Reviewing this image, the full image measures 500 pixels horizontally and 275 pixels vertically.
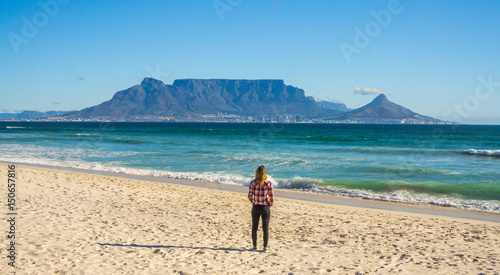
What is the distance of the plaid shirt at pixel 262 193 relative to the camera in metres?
6.80

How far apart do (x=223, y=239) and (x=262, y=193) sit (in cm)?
193

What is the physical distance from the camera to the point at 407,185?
17.5m

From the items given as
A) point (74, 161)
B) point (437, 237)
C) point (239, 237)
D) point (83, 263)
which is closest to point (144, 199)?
point (239, 237)

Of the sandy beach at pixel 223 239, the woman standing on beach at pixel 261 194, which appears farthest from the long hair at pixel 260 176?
the sandy beach at pixel 223 239

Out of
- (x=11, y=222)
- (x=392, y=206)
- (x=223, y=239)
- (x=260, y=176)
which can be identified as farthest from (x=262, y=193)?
(x=392, y=206)

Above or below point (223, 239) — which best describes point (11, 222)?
above

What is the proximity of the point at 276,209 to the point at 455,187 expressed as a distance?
31.8ft

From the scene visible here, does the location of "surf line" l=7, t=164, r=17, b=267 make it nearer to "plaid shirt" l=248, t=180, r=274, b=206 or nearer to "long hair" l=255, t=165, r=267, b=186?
"plaid shirt" l=248, t=180, r=274, b=206

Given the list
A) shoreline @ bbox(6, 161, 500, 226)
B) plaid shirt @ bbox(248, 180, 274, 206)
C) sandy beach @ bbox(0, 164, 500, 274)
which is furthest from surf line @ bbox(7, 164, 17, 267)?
shoreline @ bbox(6, 161, 500, 226)

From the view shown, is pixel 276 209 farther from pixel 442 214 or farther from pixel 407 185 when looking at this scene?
pixel 407 185

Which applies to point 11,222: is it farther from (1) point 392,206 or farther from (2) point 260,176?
(1) point 392,206

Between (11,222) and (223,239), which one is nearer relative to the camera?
(223,239)

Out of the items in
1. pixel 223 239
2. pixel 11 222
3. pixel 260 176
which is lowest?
pixel 223 239

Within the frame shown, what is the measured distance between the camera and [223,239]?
818 cm
